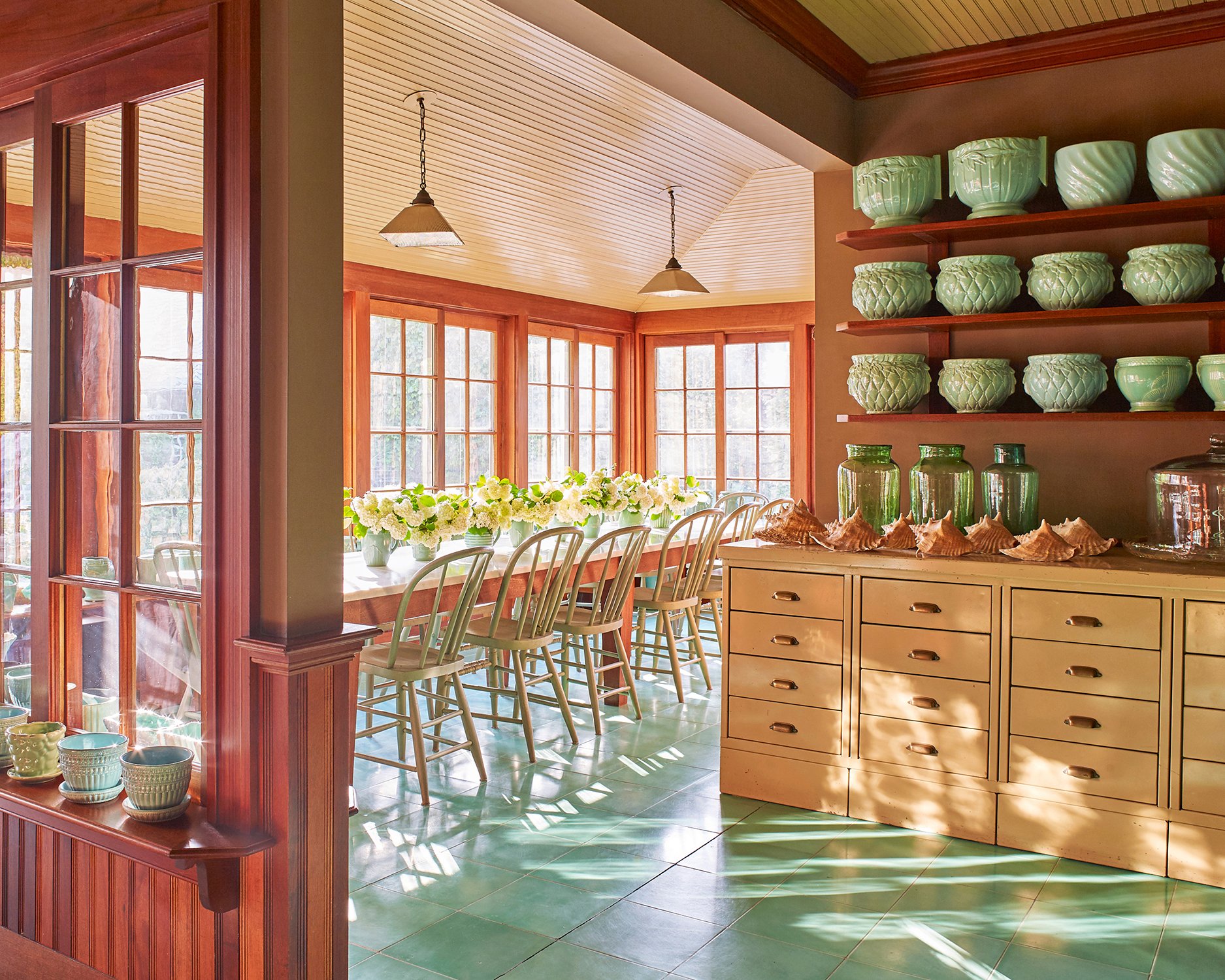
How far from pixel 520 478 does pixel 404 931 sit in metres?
4.58

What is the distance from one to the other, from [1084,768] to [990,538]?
2.38 ft

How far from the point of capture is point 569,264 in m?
6.73

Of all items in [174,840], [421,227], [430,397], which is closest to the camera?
[174,840]

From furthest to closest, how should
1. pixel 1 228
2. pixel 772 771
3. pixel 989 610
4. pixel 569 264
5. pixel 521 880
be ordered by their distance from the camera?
1. pixel 569 264
2. pixel 772 771
3. pixel 989 610
4. pixel 521 880
5. pixel 1 228

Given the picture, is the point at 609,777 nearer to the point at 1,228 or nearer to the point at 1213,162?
the point at 1,228

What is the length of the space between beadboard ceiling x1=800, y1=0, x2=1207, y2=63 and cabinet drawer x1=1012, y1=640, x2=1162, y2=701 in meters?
2.00

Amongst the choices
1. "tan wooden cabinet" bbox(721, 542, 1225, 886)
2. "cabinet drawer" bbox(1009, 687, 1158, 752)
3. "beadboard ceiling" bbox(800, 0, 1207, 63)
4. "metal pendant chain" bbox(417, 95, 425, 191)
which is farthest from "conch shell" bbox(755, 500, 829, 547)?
"metal pendant chain" bbox(417, 95, 425, 191)

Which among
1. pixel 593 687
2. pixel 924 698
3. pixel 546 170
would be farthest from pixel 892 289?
pixel 546 170

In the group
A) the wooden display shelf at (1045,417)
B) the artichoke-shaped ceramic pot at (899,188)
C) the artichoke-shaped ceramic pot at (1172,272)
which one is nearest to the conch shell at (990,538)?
the wooden display shelf at (1045,417)

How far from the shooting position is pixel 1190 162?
303 centimetres

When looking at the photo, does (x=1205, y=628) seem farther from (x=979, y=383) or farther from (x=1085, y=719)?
(x=979, y=383)

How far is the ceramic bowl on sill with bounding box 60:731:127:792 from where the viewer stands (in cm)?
212

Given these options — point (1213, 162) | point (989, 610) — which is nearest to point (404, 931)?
point (989, 610)

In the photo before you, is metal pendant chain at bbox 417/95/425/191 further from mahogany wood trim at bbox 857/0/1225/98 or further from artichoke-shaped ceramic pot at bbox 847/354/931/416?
artichoke-shaped ceramic pot at bbox 847/354/931/416
